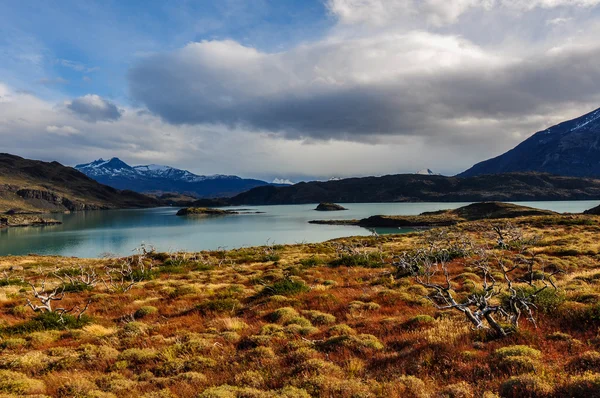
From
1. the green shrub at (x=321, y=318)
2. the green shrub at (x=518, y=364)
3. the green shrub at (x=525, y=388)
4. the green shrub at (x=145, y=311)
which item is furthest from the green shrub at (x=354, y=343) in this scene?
the green shrub at (x=145, y=311)

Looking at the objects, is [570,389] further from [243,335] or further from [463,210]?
[463,210]

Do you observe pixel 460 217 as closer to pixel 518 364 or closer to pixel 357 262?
pixel 357 262

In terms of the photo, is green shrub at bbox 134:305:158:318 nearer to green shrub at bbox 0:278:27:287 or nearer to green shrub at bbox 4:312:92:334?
green shrub at bbox 4:312:92:334

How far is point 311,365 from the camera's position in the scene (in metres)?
10.0

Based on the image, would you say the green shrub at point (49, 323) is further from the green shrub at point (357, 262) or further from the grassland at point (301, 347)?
the green shrub at point (357, 262)

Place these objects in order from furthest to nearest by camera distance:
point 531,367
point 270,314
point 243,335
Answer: point 270,314
point 243,335
point 531,367

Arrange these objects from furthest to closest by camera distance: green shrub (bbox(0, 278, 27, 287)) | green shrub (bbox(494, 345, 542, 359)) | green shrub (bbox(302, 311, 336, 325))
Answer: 1. green shrub (bbox(0, 278, 27, 287))
2. green shrub (bbox(302, 311, 336, 325))
3. green shrub (bbox(494, 345, 542, 359))

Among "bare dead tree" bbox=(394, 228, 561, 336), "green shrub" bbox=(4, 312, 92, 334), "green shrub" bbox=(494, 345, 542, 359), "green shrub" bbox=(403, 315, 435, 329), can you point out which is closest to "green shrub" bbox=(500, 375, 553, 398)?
"green shrub" bbox=(494, 345, 542, 359)

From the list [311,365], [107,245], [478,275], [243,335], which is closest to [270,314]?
[243,335]

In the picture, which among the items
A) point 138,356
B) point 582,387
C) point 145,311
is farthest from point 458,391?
point 145,311

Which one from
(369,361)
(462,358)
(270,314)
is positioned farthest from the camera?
(270,314)

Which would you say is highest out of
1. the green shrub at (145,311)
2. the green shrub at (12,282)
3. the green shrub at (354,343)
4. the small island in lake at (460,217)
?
the green shrub at (354,343)

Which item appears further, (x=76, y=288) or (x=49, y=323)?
(x=76, y=288)

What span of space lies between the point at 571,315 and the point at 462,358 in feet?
18.1
